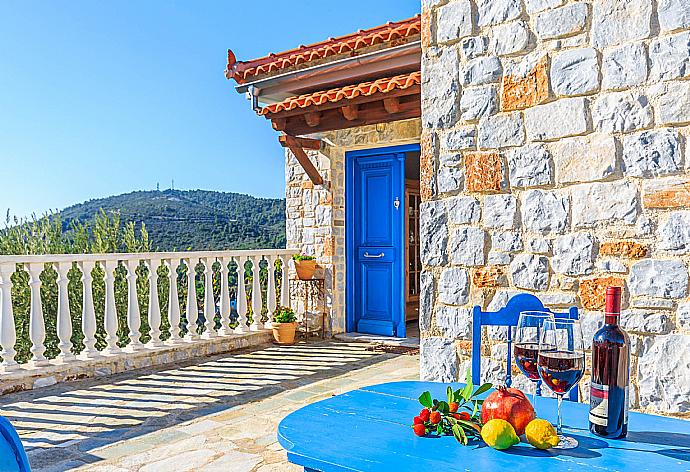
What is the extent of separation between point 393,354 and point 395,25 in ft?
9.91

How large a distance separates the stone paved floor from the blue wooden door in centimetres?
97

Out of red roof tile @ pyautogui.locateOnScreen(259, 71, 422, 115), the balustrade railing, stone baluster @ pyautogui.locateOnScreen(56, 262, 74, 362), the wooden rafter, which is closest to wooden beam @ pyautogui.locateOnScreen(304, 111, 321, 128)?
the wooden rafter

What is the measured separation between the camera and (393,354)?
5770 mm

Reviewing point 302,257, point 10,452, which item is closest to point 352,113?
point 302,257

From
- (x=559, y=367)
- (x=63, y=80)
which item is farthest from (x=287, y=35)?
(x=559, y=367)

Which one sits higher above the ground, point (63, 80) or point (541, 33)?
point (63, 80)

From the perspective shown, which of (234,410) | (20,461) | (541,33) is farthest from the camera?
(234,410)

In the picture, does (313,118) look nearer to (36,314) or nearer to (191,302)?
(191,302)

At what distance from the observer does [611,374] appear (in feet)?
4.24

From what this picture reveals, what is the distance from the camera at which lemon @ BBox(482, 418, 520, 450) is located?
1.25 m

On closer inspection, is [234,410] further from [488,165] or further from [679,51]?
[679,51]

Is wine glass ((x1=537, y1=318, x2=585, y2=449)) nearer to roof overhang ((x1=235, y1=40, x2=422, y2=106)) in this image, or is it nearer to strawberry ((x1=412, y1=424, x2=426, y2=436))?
strawberry ((x1=412, y1=424, x2=426, y2=436))

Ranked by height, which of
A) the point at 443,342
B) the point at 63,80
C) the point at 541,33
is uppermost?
the point at 63,80

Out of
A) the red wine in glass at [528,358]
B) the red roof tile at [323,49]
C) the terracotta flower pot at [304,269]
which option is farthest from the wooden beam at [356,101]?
the red wine in glass at [528,358]
